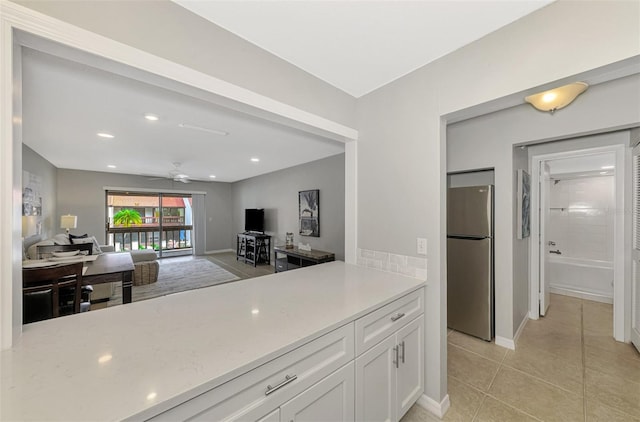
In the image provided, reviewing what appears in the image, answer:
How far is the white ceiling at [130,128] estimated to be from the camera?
1.90m

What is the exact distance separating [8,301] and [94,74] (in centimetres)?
169

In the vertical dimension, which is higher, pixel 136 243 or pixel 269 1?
pixel 269 1

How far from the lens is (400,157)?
6.24 feet

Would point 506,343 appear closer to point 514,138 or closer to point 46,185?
point 514,138

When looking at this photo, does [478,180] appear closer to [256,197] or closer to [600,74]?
[600,74]

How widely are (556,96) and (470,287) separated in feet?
6.47

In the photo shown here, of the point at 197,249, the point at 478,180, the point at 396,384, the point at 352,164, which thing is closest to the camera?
the point at 396,384

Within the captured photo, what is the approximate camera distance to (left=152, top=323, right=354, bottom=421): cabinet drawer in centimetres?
74

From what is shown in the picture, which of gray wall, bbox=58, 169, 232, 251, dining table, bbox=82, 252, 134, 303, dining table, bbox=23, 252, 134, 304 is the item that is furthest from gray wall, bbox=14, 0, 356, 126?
gray wall, bbox=58, 169, 232, 251

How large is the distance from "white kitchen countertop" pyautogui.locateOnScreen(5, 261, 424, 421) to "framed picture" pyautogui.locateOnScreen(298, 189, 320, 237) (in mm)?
3536

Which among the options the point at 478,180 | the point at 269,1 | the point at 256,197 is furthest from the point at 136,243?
the point at 478,180

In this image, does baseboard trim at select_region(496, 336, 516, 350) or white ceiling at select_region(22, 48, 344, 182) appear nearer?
white ceiling at select_region(22, 48, 344, 182)

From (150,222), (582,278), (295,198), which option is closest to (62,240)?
(150,222)

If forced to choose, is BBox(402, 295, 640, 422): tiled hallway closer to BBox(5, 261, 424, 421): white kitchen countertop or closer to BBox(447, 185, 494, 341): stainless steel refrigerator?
BBox(447, 185, 494, 341): stainless steel refrigerator
